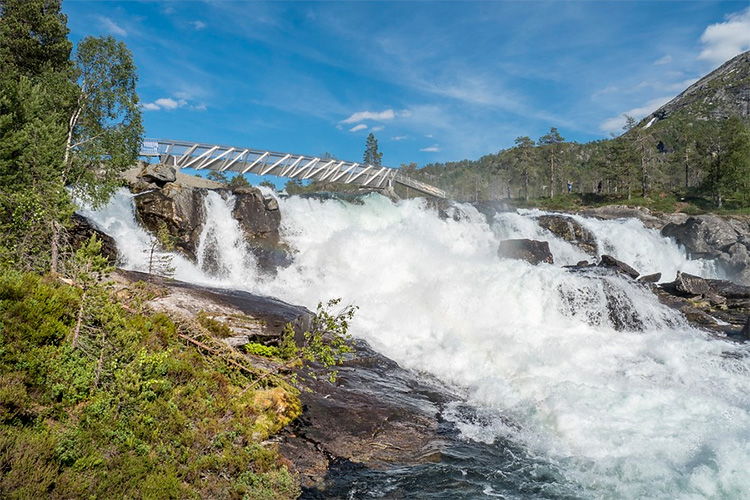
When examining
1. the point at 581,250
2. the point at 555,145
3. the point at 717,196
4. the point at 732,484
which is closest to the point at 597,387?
the point at 732,484

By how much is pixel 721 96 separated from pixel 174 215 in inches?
8009

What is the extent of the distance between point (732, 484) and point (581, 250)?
27319mm

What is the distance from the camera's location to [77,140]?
21.4 metres

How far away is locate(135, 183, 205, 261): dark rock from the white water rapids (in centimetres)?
66

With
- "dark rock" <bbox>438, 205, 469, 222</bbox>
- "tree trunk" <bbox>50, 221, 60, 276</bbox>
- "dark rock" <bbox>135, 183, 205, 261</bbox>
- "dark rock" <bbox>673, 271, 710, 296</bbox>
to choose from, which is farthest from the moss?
"dark rock" <bbox>438, 205, 469, 222</bbox>

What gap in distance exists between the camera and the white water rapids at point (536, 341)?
844cm

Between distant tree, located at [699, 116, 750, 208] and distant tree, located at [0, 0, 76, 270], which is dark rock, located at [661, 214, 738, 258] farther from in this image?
distant tree, located at [0, 0, 76, 270]

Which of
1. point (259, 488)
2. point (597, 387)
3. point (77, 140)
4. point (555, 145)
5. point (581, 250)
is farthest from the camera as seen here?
point (555, 145)

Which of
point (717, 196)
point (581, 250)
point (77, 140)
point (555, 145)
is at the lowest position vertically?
point (581, 250)

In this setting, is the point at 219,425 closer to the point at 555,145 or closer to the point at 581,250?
the point at 581,250

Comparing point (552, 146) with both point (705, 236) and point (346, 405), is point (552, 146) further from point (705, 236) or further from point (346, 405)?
point (346, 405)

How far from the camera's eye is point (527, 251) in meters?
28.3

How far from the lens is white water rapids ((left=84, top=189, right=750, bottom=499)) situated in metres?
8.44

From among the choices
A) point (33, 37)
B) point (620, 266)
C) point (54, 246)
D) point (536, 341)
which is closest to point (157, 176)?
point (33, 37)
